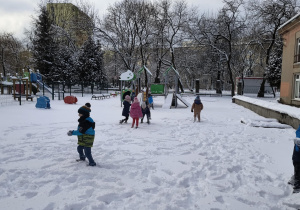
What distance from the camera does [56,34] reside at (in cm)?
3731

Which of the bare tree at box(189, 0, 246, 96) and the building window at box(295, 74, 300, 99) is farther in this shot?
the bare tree at box(189, 0, 246, 96)

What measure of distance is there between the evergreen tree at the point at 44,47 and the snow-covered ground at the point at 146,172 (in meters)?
31.0

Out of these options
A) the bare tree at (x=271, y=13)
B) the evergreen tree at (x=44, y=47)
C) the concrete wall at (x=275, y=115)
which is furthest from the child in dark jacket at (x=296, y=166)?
the evergreen tree at (x=44, y=47)

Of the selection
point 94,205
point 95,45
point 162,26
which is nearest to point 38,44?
point 95,45

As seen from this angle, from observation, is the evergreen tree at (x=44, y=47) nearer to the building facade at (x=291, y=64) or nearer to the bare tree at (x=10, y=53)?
the bare tree at (x=10, y=53)

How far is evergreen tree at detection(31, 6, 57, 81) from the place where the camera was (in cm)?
3541

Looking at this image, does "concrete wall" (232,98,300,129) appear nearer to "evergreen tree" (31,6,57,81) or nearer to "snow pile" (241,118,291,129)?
"snow pile" (241,118,291,129)

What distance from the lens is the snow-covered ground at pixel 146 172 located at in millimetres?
3482

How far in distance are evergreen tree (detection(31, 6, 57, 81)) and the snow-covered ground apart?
102ft

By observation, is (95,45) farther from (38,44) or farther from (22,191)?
(22,191)

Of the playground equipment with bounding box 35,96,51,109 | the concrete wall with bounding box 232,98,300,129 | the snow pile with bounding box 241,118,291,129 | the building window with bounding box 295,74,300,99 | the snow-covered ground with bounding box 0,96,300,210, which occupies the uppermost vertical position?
the building window with bounding box 295,74,300,99

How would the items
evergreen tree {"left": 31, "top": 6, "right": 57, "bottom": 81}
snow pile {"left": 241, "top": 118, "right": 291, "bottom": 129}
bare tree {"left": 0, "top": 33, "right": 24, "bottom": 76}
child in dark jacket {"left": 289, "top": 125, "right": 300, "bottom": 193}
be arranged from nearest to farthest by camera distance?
child in dark jacket {"left": 289, "top": 125, "right": 300, "bottom": 193}, snow pile {"left": 241, "top": 118, "right": 291, "bottom": 129}, evergreen tree {"left": 31, "top": 6, "right": 57, "bottom": 81}, bare tree {"left": 0, "top": 33, "right": 24, "bottom": 76}

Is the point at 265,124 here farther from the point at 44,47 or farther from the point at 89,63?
the point at 44,47

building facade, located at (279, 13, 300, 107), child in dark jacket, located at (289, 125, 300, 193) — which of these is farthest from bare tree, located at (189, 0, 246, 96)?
child in dark jacket, located at (289, 125, 300, 193)
